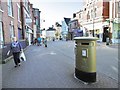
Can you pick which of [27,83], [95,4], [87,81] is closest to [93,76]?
[87,81]

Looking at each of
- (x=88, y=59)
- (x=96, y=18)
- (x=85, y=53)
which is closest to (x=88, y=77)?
(x=88, y=59)

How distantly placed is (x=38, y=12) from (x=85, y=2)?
3697 centimetres

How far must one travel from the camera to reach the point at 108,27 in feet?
130

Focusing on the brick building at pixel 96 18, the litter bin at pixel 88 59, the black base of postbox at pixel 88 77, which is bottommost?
the black base of postbox at pixel 88 77

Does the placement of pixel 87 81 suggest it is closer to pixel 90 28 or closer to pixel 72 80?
pixel 72 80

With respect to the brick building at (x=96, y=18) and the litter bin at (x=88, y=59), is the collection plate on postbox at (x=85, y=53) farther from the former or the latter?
the brick building at (x=96, y=18)

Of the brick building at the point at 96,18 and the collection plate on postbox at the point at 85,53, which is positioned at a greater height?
the brick building at the point at 96,18

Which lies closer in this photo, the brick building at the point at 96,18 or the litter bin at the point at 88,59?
the litter bin at the point at 88,59

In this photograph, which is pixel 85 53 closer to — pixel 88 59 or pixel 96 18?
pixel 88 59

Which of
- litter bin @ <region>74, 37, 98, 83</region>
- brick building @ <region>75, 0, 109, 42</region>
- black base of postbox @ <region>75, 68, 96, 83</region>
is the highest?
brick building @ <region>75, 0, 109, 42</region>

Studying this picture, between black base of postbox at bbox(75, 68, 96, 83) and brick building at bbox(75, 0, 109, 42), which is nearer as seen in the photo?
black base of postbox at bbox(75, 68, 96, 83)

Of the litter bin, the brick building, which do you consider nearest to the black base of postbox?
the litter bin

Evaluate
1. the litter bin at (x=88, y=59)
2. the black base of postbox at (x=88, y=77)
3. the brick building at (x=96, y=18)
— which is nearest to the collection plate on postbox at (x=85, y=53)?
the litter bin at (x=88, y=59)

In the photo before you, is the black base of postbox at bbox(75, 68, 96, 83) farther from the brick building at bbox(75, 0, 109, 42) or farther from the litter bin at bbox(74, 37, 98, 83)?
the brick building at bbox(75, 0, 109, 42)
